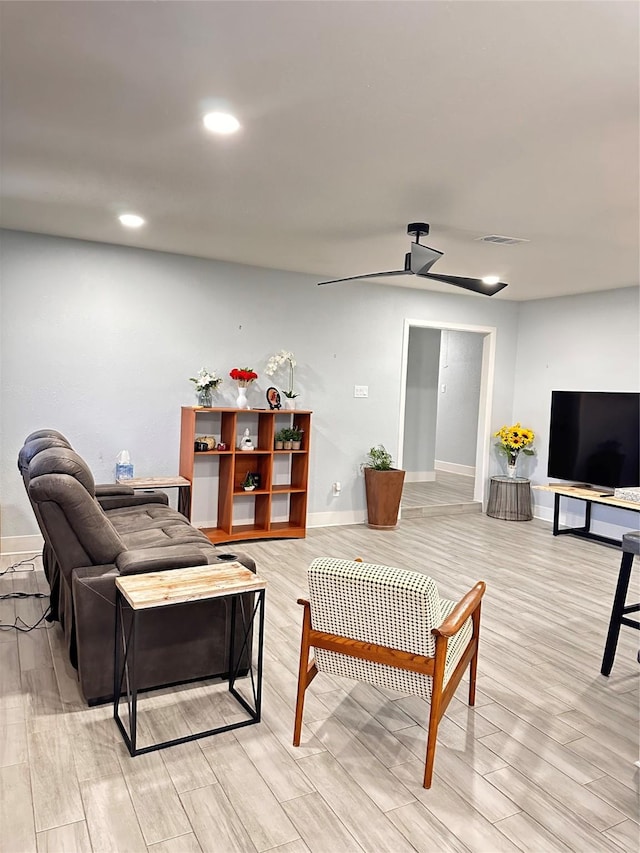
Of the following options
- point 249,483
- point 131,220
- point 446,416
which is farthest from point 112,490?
point 446,416

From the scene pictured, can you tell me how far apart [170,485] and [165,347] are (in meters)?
1.27

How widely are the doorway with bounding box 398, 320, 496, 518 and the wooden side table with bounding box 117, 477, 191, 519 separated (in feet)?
8.28

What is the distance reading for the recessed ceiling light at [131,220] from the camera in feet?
13.6

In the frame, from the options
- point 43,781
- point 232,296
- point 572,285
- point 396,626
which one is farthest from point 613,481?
point 43,781

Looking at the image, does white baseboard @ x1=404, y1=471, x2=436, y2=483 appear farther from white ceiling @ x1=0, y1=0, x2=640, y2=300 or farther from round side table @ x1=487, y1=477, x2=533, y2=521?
white ceiling @ x1=0, y1=0, x2=640, y2=300

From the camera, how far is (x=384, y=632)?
7.22 feet

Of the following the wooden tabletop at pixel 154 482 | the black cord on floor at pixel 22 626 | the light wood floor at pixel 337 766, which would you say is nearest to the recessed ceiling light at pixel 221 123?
the light wood floor at pixel 337 766

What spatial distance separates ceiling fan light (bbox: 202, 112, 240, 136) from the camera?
8.25 feet

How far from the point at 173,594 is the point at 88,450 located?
3.18 meters

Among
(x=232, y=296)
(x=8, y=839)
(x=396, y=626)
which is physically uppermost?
(x=232, y=296)

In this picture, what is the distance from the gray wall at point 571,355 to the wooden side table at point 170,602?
4762 mm

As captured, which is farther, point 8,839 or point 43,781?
point 43,781

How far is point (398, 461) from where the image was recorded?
22.0ft

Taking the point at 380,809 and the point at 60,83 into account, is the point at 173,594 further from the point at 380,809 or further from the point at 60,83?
the point at 60,83
